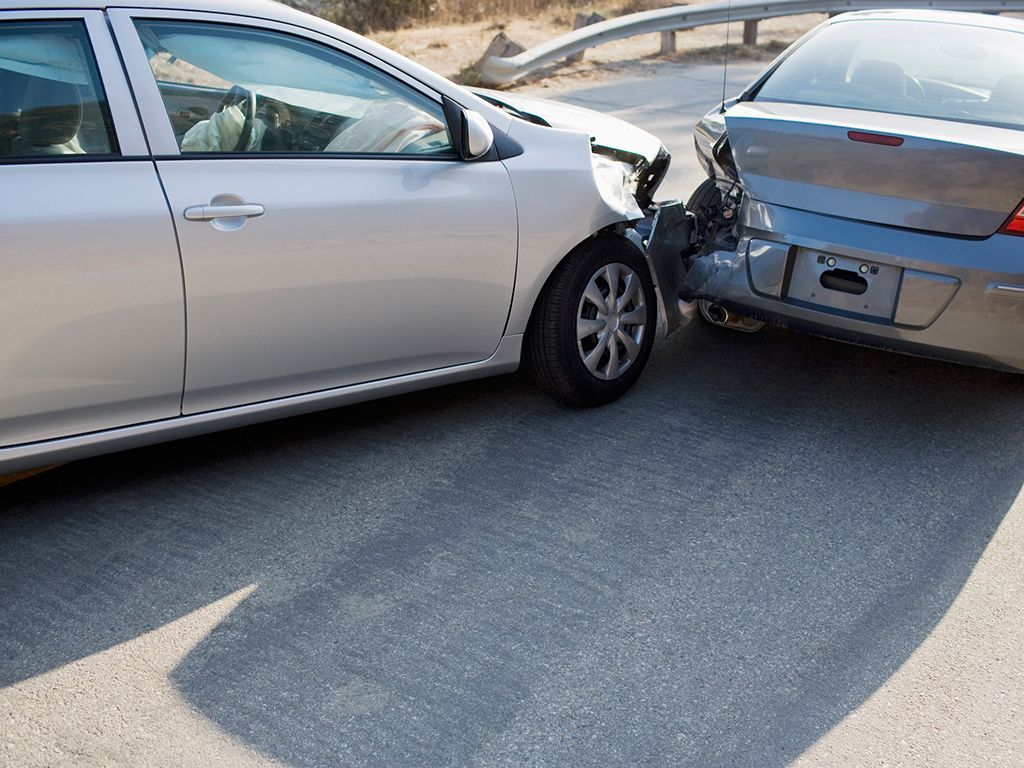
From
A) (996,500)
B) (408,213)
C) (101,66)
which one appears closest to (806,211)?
(996,500)

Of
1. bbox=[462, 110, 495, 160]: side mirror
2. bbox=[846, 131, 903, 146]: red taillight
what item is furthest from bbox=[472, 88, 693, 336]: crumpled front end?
bbox=[846, 131, 903, 146]: red taillight

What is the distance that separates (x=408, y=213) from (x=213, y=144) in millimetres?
704

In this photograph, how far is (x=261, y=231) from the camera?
13.1 feet

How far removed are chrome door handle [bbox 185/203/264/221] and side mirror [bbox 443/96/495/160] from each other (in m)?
0.84

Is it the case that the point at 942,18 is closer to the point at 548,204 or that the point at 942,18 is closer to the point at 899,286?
the point at 899,286

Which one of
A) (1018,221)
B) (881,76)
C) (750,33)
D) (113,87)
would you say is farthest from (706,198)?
(750,33)

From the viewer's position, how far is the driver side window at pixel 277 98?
13.1 feet

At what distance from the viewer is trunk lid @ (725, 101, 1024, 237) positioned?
4469 mm

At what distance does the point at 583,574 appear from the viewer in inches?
150

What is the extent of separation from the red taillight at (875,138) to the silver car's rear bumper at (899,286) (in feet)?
1.04

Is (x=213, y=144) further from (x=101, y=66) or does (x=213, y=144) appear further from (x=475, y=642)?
(x=475, y=642)

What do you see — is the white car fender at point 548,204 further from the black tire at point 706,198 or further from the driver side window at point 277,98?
the black tire at point 706,198

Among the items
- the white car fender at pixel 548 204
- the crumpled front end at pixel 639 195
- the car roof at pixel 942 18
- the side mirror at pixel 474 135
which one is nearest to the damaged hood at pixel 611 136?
the crumpled front end at pixel 639 195

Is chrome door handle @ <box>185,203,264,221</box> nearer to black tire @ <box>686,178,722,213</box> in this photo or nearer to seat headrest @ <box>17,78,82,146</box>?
seat headrest @ <box>17,78,82,146</box>
